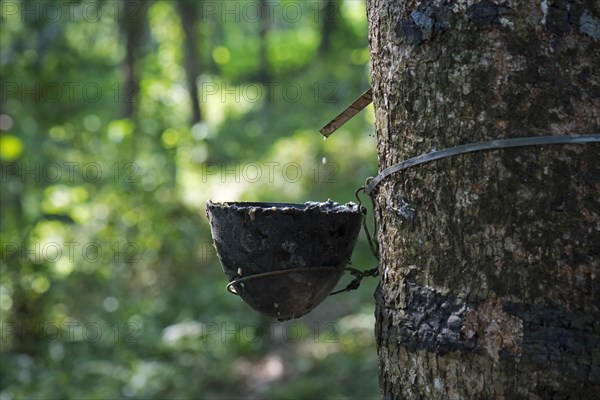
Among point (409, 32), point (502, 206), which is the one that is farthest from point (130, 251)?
point (502, 206)

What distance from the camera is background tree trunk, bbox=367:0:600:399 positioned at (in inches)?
51.6

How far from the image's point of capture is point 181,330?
270 inches

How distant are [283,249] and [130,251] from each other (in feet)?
19.9

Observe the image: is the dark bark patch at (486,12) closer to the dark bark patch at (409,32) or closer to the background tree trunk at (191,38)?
the dark bark patch at (409,32)

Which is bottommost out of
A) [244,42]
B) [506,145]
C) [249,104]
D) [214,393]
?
[214,393]

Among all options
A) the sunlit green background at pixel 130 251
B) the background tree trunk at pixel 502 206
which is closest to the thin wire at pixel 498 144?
the background tree trunk at pixel 502 206

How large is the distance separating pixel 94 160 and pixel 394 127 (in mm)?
6473

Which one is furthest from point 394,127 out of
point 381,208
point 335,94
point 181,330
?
point 335,94

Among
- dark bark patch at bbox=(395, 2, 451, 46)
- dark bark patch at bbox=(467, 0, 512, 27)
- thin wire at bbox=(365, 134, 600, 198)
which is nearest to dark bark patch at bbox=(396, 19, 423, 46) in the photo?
dark bark patch at bbox=(395, 2, 451, 46)

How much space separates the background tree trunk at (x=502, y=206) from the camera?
4.30ft

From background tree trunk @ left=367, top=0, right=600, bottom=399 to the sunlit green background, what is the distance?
13.6ft

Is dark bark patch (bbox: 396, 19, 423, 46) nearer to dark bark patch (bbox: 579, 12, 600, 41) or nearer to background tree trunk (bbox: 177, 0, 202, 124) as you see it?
dark bark patch (bbox: 579, 12, 600, 41)

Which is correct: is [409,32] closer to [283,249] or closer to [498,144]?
[498,144]

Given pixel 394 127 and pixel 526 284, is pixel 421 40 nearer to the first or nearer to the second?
pixel 394 127
